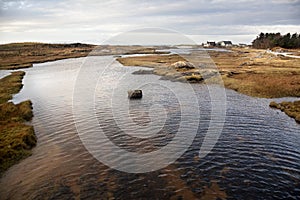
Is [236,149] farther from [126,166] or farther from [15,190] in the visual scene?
[15,190]

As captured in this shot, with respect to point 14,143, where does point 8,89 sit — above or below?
above

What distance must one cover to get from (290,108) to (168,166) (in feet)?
→ 73.6

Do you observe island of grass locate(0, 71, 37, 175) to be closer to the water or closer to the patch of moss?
the water

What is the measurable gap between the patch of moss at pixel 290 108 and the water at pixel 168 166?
2.94ft

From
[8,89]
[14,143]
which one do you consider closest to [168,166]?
[14,143]

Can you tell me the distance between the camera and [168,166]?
1909cm

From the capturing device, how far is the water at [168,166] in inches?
632

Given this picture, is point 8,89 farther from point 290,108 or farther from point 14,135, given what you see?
point 290,108

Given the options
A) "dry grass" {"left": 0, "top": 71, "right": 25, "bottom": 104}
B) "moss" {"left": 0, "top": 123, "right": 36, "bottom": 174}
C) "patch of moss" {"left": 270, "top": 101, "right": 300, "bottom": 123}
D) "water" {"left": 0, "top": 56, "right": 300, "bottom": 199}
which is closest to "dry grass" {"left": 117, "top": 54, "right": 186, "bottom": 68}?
"dry grass" {"left": 0, "top": 71, "right": 25, "bottom": 104}

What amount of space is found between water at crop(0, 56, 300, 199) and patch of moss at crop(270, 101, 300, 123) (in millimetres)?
895

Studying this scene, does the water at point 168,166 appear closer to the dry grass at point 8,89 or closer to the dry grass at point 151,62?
the dry grass at point 8,89

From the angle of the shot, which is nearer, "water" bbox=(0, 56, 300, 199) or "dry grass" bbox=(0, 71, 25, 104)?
"water" bbox=(0, 56, 300, 199)

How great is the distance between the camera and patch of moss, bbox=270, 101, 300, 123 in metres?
30.2

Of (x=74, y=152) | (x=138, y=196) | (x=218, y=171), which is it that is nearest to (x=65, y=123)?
(x=74, y=152)
